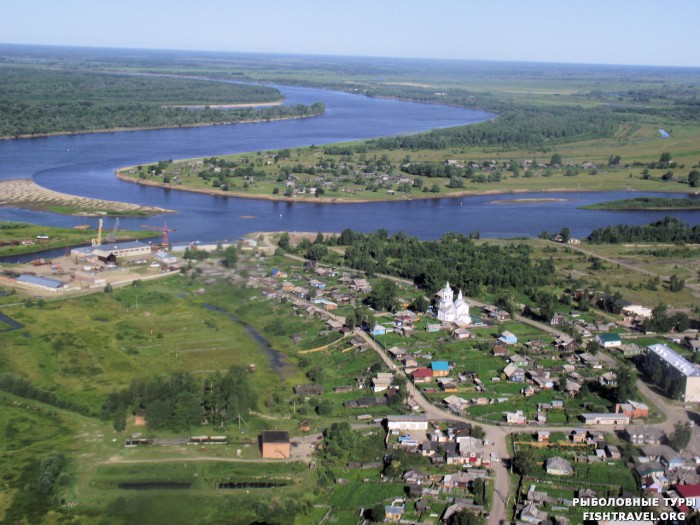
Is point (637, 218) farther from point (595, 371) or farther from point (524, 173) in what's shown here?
point (595, 371)

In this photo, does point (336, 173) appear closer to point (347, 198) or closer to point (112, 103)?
point (347, 198)

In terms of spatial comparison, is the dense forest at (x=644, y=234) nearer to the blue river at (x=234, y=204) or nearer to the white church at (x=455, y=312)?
the blue river at (x=234, y=204)

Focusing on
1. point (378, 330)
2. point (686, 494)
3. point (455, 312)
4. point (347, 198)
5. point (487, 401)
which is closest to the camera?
point (686, 494)

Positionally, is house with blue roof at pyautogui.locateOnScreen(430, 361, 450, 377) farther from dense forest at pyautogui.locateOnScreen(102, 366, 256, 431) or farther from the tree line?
the tree line

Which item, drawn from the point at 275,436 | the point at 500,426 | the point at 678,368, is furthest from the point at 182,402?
the point at 678,368

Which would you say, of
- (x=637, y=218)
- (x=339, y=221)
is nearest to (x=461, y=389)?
(x=339, y=221)

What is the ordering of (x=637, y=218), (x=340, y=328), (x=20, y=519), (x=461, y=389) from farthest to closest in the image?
(x=637, y=218) → (x=340, y=328) → (x=461, y=389) → (x=20, y=519)
